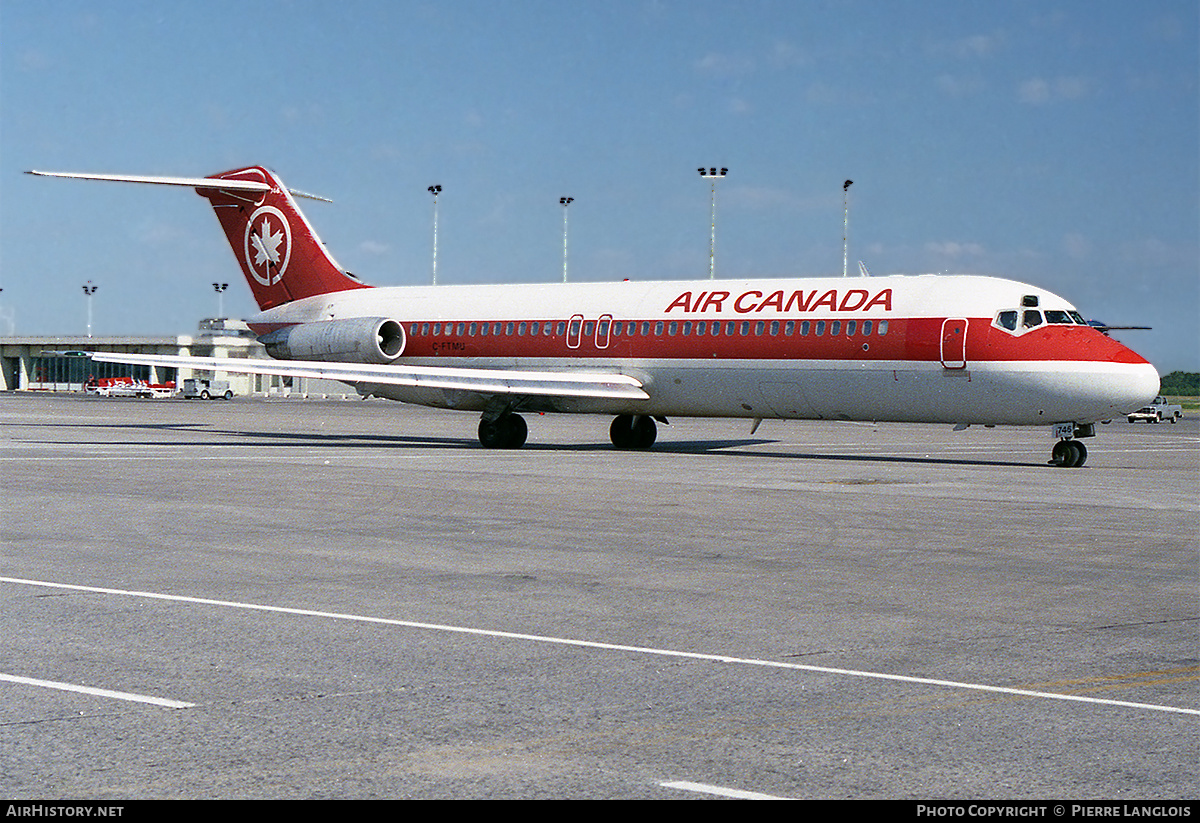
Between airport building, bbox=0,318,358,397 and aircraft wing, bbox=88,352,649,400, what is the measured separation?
295 feet

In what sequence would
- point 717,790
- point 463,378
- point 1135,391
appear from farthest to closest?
point 463,378, point 1135,391, point 717,790

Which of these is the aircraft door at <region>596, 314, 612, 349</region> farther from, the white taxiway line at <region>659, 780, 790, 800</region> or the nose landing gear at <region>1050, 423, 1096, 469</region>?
the white taxiway line at <region>659, 780, 790, 800</region>

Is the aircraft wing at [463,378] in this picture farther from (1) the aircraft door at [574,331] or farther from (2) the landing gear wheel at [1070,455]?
(2) the landing gear wheel at [1070,455]

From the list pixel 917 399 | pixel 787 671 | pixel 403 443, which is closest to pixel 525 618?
pixel 787 671

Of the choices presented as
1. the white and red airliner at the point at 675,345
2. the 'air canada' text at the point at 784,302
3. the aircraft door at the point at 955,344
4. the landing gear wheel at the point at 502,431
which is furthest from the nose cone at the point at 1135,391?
the landing gear wheel at the point at 502,431

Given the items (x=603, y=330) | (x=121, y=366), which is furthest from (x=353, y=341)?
(x=121, y=366)

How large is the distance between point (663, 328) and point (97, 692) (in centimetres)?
2679

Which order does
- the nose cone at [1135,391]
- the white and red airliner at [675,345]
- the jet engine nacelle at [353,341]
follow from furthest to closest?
1. the jet engine nacelle at [353,341]
2. the white and red airliner at [675,345]
3. the nose cone at [1135,391]

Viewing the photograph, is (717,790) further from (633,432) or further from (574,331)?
(633,432)

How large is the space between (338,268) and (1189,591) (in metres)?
32.6

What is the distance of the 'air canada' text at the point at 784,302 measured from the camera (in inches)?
1214

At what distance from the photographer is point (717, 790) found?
6043 mm

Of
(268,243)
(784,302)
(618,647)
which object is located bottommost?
(618,647)

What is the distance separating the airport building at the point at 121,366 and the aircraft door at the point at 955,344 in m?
99.0
